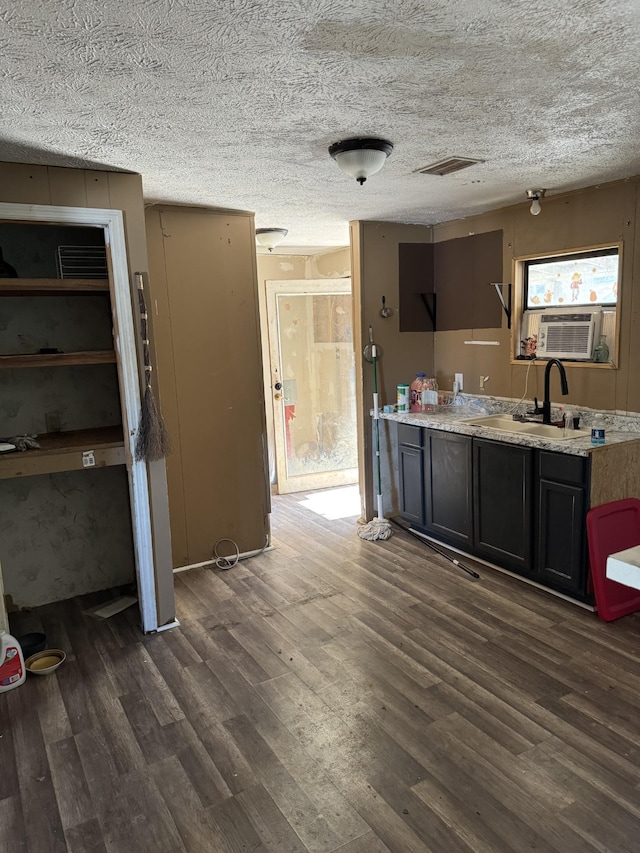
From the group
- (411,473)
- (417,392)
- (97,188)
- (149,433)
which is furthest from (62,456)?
(417,392)

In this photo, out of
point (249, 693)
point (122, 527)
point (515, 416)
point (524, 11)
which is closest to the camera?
point (524, 11)

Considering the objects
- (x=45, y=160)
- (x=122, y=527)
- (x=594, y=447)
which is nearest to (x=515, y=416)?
(x=594, y=447)

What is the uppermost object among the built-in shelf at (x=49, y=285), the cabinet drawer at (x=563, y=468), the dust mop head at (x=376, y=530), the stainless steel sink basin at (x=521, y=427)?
the built-in shelf at (x=49, y=285)

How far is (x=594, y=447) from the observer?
3084 millimetres

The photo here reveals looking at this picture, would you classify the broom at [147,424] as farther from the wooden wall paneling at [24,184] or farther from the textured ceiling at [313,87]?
the textured ceiling at [313,87]

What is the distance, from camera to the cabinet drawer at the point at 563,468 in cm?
313

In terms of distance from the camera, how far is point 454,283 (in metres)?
4.59

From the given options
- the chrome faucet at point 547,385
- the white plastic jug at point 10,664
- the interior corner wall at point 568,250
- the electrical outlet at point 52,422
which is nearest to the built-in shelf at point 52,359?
the electrical outlet at point 52,422

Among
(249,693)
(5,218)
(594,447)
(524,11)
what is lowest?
(249,693)

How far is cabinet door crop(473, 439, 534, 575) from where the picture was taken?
136 inches

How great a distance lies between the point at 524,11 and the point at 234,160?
1572mm

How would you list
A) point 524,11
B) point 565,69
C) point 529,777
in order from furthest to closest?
1. point 529,777
2. point 565,69
3. point 524,11

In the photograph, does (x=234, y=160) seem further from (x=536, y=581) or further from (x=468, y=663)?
(x=536, y=581)

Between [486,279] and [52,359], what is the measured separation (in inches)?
116
